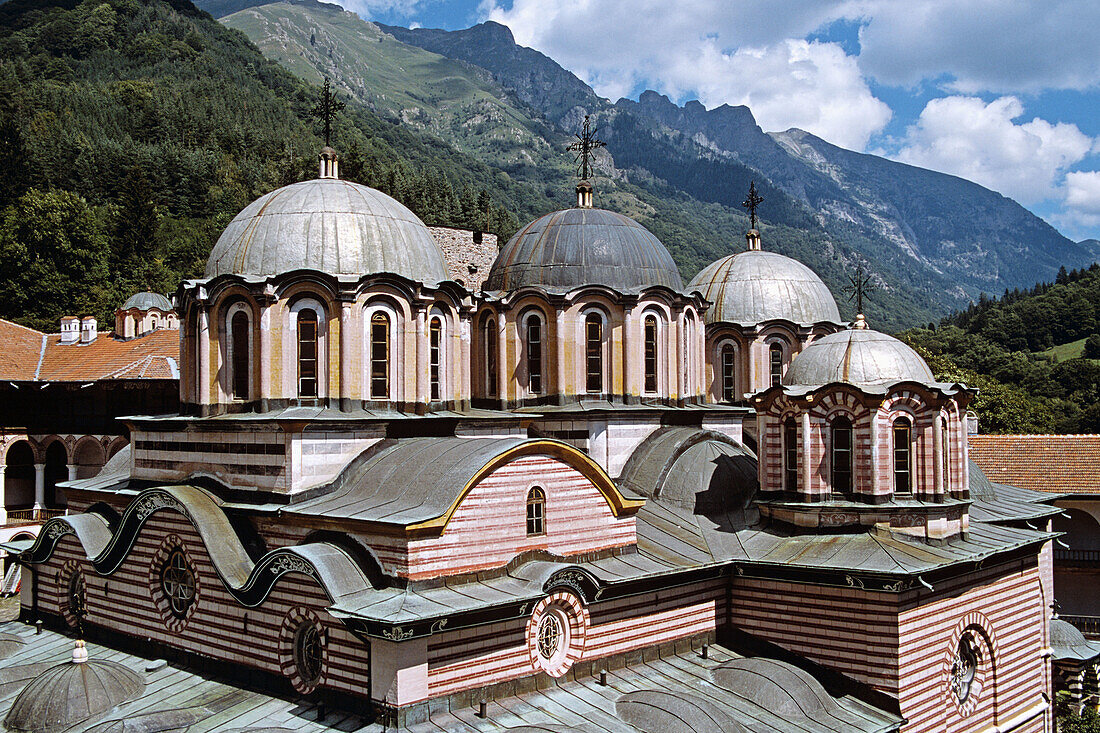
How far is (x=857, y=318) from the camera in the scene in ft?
70.0

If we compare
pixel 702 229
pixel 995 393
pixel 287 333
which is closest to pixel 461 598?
pixel 287 333

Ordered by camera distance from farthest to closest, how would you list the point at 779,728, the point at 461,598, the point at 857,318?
the point at 857,318, the point at 779,728, the point at 461,598

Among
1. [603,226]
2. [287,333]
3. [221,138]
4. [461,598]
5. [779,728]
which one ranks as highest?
[221,138]

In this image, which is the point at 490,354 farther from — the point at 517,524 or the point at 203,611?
the point at 203,611

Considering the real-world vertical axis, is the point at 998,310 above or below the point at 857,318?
above

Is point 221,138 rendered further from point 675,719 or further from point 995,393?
point 675,719

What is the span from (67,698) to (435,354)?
28.8 ft

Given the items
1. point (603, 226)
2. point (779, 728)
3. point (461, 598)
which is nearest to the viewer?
point (461, 598)

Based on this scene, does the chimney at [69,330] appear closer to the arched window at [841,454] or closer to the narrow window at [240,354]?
the narrow window at [240,354]

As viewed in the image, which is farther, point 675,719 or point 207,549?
point 207,549

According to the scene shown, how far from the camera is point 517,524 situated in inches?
609

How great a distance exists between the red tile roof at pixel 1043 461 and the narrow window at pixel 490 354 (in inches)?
798

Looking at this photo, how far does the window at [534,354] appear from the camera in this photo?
856 inches

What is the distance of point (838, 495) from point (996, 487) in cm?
942
